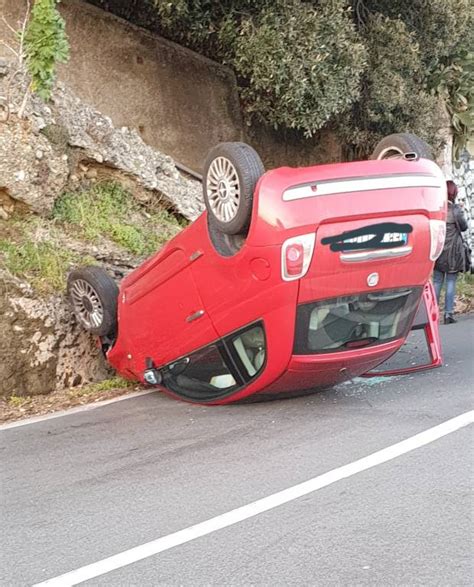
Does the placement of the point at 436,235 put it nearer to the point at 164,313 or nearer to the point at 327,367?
the point at 327,367

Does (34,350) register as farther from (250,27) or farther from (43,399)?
(250,27)

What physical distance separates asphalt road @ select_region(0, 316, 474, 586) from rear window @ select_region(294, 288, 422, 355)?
564 millimetres

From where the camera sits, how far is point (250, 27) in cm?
1217

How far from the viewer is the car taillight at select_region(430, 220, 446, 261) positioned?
5.48 m

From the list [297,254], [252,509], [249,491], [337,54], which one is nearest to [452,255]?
[337,54]

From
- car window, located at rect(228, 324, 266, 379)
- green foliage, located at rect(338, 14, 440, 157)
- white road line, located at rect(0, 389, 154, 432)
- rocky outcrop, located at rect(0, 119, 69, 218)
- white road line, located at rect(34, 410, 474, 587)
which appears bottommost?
white road line, located at rect(34, 410, 474, 587)

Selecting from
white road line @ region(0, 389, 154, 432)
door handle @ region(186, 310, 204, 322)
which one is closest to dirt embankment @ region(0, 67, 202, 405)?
white road line @ region(0, 389, 154, 432)

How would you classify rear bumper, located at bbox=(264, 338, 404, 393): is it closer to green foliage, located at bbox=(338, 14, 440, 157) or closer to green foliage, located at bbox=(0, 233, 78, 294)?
green foliage, located at bbox=(0, 233, 78, 294)

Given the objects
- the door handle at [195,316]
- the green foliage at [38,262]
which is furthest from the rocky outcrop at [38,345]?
the door handle at [195,316]

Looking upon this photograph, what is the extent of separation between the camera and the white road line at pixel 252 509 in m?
3.49

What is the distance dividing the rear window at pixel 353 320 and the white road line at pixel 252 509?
2.78ft

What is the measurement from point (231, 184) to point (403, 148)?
148 cm

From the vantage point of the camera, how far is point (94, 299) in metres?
7.38

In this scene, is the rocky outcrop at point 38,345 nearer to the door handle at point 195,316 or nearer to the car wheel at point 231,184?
the door handle at point 195,316
